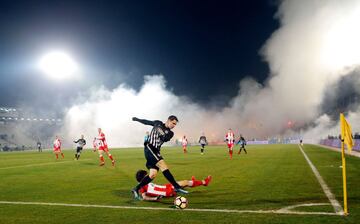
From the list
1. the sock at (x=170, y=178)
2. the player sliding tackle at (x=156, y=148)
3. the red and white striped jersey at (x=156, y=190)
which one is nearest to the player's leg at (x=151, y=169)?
the player sliding tackle at (x=156, y=148)

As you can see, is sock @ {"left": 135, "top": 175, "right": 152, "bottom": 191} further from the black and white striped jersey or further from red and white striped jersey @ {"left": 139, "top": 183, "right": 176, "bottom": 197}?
the black and white striped jersey

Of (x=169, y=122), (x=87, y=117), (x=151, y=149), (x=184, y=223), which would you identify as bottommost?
(x=184, y=223)

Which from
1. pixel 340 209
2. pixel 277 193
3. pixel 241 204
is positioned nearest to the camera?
pixel 340 209

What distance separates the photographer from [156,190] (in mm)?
8656

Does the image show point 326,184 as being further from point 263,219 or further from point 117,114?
point 117,114

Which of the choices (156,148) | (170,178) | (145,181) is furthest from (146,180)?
(156,148)

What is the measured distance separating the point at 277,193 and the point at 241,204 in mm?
1871

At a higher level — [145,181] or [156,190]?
[145,181]

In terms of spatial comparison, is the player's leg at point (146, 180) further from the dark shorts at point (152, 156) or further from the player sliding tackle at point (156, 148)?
the dark shorts at point (152, 156)

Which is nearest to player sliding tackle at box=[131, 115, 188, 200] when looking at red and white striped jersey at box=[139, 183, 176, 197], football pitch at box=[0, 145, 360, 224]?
red and white striped jersey at box=[139, 183, 176, 197]

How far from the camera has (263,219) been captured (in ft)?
20.9

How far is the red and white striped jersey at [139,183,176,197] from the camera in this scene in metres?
8.61

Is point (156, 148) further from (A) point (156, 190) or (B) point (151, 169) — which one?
(A) point (156, 190)

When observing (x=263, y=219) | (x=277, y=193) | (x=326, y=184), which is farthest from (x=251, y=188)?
(x=263, y=219)
